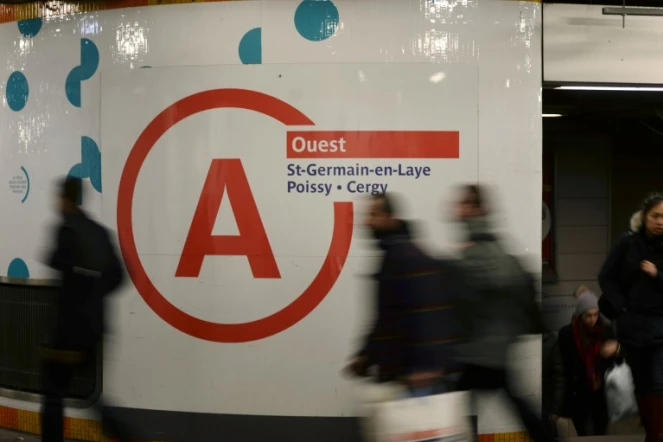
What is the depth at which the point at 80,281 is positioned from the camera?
4840 millimetres

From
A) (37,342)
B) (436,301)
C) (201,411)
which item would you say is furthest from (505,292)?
(37,342)

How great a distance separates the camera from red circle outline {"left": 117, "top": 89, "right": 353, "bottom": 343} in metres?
5.90

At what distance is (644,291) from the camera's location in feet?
18.5

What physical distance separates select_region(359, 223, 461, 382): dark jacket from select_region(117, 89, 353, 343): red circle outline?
1495mm

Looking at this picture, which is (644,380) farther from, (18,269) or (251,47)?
(18,269)

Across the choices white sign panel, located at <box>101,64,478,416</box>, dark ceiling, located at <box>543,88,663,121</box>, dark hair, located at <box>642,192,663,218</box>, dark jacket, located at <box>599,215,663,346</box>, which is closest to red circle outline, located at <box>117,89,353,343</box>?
white sign panel, located at <box>101,64,478,416</box>

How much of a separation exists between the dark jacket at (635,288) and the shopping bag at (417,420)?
205 centimetres

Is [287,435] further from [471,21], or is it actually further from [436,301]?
[471,21]

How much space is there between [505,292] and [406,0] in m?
2.38

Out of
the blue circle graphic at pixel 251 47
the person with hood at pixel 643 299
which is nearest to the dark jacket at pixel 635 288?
the person with hood at pixel 643 299

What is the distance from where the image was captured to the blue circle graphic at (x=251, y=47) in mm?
5934

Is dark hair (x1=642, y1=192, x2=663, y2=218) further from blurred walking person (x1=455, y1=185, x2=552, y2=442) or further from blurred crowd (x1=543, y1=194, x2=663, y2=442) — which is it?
blurred walking person (x1=455, y1=185, x2=552, y2=442)

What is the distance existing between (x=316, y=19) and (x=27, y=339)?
3342mm

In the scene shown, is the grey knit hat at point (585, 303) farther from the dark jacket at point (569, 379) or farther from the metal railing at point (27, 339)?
the metal railing at point (27, 339)
